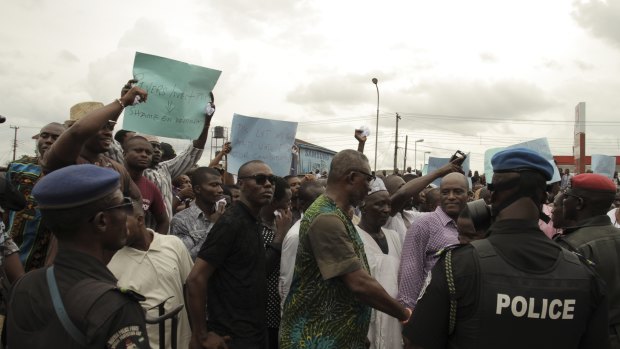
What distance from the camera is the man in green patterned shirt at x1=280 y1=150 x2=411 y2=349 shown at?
3166 mm

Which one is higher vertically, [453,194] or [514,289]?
[453,194]

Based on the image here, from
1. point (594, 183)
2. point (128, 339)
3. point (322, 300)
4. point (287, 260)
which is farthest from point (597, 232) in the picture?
point (128, 339)

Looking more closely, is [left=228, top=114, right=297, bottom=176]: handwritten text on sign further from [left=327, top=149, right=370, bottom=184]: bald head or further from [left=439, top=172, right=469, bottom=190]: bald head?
[left=327, top=149, right=370, bottom=184]: bald head

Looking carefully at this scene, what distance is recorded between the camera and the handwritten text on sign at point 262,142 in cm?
672

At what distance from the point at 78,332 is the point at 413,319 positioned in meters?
Result: 1.46

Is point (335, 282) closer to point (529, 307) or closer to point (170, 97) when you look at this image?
point (529, 307)

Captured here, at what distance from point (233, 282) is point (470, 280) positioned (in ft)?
6.45

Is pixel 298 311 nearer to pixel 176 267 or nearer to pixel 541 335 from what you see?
pixel 176 267

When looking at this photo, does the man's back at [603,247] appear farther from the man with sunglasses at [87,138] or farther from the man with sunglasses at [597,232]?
the man with sunglasses at [87,138]

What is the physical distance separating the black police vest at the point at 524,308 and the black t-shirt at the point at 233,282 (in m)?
1.85

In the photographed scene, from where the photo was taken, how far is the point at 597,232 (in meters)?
3.75

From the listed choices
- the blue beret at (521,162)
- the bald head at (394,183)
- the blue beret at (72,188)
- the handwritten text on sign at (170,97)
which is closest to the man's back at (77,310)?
the blue beret at (72,188)

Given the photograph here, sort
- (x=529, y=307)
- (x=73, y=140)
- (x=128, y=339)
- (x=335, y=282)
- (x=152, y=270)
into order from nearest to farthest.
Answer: (x=128, y=339) < (x=529, y=307) < (x=73, y=140) < (x=335, y=282) < (x=152, y=270)

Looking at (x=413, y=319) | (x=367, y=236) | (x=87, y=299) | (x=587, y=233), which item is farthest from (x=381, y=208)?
(x=87, y=299)
